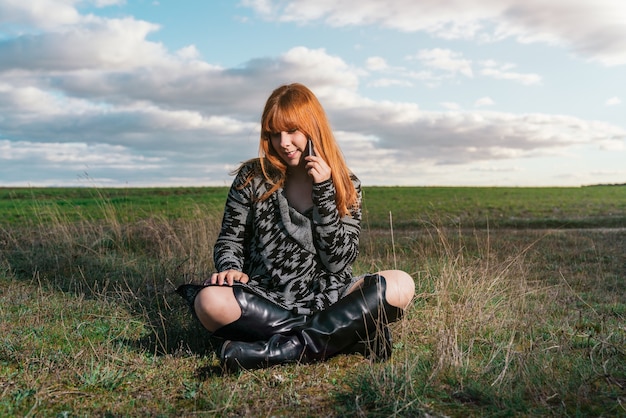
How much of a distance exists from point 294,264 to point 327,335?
20.1 inches

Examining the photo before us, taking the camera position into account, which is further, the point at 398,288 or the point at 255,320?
the point at 398,288

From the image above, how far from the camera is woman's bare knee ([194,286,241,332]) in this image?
11.2ft

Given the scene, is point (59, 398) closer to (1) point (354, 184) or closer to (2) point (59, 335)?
(2) point (59, 335)

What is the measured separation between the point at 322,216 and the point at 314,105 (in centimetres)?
68

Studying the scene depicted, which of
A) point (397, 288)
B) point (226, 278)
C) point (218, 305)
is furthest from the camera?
point (397, 288)

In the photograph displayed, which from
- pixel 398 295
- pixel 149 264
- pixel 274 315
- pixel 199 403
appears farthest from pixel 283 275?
pixel 149 264

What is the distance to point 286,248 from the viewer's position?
372 cm

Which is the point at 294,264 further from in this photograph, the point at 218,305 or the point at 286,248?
the point at 218,305

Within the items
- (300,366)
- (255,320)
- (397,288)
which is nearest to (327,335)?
(300,366)

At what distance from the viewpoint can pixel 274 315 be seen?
354cm

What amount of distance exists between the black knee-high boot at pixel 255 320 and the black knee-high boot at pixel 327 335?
0.29 ft

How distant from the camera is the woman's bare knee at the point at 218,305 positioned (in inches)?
134

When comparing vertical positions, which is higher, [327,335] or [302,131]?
[302,131]

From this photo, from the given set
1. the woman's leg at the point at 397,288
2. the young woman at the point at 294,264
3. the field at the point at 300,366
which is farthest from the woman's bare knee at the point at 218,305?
the woman's leg at the point at 397,288
